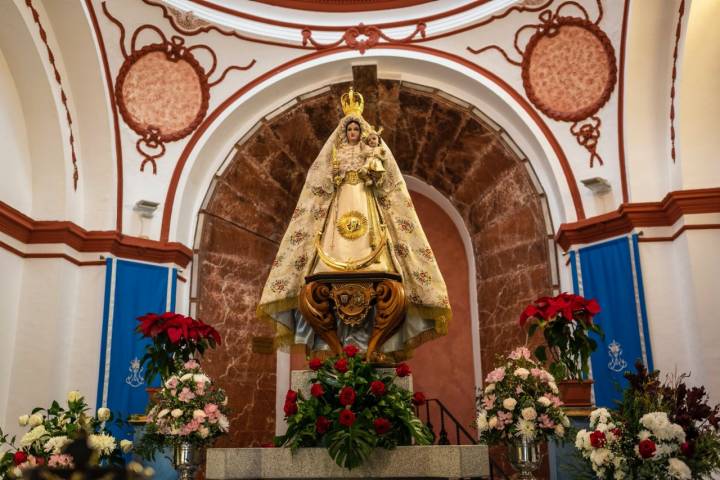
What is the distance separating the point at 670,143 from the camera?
777 cm

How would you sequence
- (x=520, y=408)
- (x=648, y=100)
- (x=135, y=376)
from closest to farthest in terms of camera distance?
(x=520, y=408), (x=135, y=376), (x=648, y=100)

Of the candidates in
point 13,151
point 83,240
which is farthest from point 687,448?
point 13,151

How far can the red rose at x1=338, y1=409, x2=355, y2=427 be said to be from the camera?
4.04 metres

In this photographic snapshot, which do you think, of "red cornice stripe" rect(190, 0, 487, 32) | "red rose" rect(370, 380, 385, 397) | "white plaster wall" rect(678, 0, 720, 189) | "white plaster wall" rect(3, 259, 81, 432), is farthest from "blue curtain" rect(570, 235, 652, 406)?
"white plaster wall" rect(3, 259, 81, 432)

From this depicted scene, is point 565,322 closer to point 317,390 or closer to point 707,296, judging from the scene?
point 707,296

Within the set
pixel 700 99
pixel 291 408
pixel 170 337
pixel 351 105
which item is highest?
pixel 700 99

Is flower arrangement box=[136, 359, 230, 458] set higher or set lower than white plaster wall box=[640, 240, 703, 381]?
lower

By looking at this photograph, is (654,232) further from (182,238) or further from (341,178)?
(182,238)

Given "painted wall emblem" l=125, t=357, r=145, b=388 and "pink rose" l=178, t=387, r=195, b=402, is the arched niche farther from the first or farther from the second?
"pink rose" l=178, t=387, r=195, b=402

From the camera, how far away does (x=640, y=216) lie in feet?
25.2

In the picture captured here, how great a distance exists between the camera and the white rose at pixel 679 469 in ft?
11.5

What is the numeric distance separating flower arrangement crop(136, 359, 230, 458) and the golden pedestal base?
0.94m

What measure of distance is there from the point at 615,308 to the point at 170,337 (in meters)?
4.75

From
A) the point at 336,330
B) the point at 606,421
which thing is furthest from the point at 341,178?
the point at 606,421
